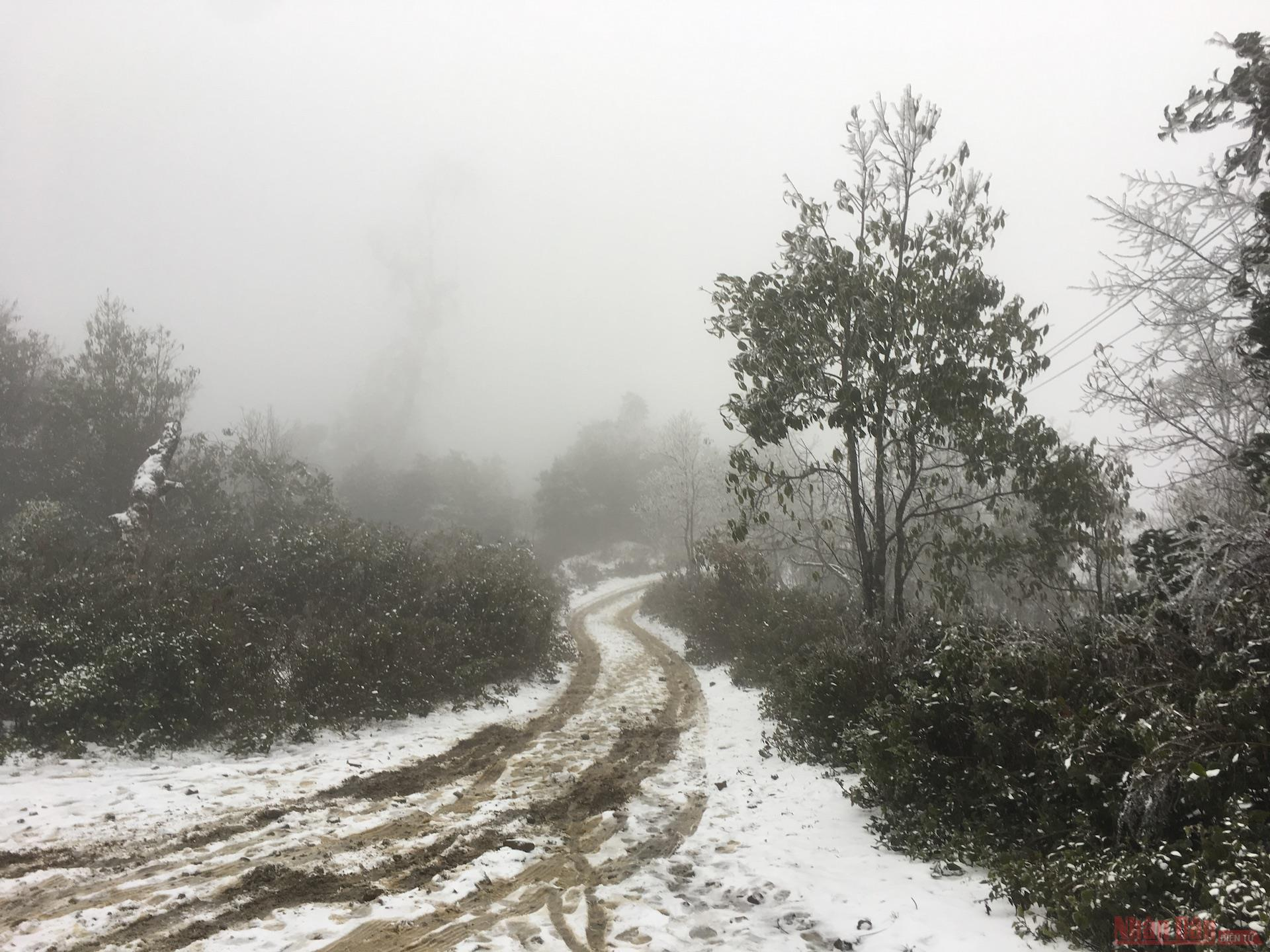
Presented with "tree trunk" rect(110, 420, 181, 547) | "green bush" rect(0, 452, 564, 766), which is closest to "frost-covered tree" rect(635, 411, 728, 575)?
"green bush" rect(0, 452, 564, 766)

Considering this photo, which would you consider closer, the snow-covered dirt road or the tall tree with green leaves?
the snow-covered dirt road

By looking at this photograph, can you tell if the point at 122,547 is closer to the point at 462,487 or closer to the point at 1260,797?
the point at 1260,797

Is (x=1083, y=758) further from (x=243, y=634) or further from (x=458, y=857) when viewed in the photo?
(x=243, y=634)

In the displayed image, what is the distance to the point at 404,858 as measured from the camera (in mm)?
5281

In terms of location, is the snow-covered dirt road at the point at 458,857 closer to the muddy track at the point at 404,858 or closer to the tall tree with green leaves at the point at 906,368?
the muddy track at the point at 404,858

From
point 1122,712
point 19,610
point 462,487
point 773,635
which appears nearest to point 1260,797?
point 1122,712

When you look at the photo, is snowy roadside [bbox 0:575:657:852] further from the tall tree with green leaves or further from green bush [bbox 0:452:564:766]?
the tall tree with green leaves

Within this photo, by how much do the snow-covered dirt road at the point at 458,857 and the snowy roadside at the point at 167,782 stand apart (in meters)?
0.04

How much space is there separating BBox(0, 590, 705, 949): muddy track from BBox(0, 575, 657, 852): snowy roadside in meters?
0.40

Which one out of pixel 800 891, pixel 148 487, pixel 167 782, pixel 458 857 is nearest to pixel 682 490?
pixel 148 487

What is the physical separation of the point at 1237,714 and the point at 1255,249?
7403 millimetres

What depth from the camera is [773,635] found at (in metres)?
13.9

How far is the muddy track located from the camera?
13.8ft

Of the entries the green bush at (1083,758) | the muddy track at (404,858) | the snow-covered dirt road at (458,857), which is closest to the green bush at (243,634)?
the snow-covered dirt road at (458,857)
